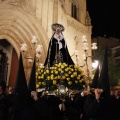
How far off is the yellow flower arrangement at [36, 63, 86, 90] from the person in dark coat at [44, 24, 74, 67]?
1.32m

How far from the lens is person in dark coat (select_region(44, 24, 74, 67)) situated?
332 inches


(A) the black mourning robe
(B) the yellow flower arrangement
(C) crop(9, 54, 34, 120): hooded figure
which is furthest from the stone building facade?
(C) crop(9, 54, 34, 120): hooded figure

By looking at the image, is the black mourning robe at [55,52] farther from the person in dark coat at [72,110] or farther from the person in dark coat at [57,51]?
the person in dark coat at [72,110]

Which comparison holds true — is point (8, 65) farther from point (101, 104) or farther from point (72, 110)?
point (101, 104)

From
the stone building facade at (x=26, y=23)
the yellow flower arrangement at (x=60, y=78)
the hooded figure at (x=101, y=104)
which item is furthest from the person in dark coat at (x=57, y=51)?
the stone building facade at (x=26, y=23)

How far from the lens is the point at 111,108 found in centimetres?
448

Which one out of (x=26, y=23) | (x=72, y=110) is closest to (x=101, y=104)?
(x=72, y=110)

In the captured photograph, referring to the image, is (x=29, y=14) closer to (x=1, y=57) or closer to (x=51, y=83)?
(x=1, y=57)

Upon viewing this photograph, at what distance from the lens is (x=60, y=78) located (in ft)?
22.2

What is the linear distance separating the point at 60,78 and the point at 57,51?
2132mm

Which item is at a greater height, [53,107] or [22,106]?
[22,106]

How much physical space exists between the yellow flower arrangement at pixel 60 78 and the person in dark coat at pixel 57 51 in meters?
1.32

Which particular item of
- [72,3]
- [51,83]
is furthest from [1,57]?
[51,83]

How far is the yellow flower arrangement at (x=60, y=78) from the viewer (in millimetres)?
6703
